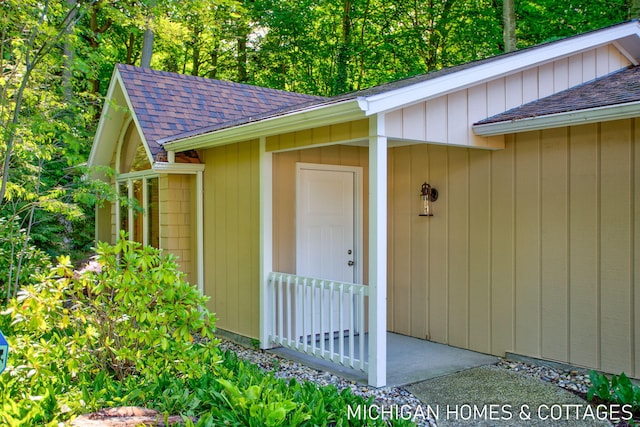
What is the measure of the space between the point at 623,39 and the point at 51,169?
949 cm

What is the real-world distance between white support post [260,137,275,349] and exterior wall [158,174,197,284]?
159 centimetres

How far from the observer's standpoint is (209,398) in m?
3.48

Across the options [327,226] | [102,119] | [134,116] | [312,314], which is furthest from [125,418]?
[102,119]

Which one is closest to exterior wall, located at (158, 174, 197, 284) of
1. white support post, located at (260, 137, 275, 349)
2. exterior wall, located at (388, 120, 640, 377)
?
white support post, located at (260, 137, 275, 349)

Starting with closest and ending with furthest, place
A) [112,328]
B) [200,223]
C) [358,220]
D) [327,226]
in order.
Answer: [112,328], [327,226], [358,220], [200,223]

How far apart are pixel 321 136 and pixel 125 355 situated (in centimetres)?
258

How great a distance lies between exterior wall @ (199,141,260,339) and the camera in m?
6.25

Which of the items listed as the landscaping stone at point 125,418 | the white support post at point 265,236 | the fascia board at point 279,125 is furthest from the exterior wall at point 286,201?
the landscaping stone at point 125,418

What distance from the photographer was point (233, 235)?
661 cm

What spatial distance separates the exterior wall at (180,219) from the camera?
7133 mm

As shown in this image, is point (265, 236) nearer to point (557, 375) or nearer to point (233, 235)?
point (233, 235)

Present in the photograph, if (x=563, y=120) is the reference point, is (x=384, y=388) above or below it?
below

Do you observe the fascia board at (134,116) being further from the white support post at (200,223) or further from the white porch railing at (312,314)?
the white porch railing at (312,314)

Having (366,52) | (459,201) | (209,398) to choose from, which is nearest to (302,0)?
(366,52)
